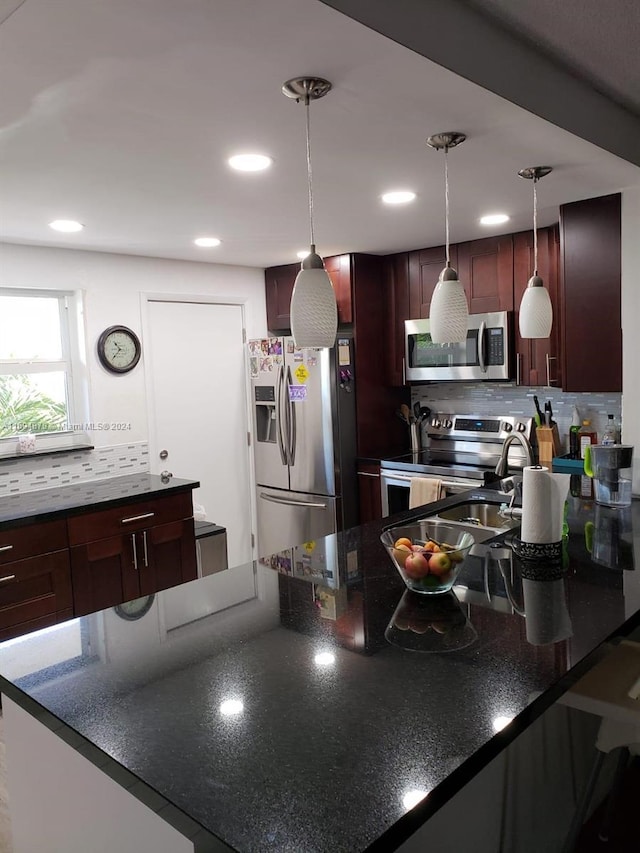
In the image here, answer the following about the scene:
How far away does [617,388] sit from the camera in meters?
3.04

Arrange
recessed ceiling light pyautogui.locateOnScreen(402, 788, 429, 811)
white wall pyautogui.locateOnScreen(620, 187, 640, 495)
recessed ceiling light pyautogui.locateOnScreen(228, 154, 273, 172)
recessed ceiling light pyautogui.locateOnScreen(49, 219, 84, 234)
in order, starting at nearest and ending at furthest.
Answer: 1. recessed ceiling light pyautogui.locateOnScreen(402, 788, 429, 811)
2. recessed ceiling light pyautogui.locateOnScreen(228, 154, 273, 172)
3. white wall pyautogui.locateOnScreen(620, 187, 640, 495)
4. recessed ceiling light pyautogui.locateOnScreen(49, 219, 84, 234)

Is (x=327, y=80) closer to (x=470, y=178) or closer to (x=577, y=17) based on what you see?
(x=577, y=17)

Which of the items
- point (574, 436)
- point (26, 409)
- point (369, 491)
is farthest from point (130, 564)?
point (574, 436)

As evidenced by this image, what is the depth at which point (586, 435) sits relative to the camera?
3.73 meters

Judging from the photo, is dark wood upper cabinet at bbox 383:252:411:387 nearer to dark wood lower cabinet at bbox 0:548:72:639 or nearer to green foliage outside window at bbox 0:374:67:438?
green foliage outside window at bbox 0:374:67:438

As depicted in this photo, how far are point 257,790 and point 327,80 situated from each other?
1559 millimetres

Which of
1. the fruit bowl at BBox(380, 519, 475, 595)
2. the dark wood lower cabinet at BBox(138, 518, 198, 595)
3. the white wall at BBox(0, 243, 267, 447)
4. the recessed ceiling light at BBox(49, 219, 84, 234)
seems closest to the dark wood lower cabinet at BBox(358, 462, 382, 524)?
the dark wood lower cabinet at BBox(138, 518, 198, 595)

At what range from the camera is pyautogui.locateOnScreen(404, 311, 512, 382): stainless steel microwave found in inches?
152

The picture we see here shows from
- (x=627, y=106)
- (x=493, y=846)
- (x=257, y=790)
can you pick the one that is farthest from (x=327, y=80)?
(x=493, y=846)

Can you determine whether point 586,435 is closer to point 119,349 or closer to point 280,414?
point 280,414

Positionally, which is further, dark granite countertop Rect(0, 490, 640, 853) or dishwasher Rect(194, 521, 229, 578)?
dishwasher Rect(194, 521, 229, 578)

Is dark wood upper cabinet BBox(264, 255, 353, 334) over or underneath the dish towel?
over

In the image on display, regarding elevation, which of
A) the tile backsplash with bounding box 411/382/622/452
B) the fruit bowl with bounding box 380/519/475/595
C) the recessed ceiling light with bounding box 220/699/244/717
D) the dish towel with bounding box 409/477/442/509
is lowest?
the dish towel with bounding box 409/477/442/509

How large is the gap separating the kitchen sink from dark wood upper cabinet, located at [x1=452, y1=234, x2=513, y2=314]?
1555 millimetres
